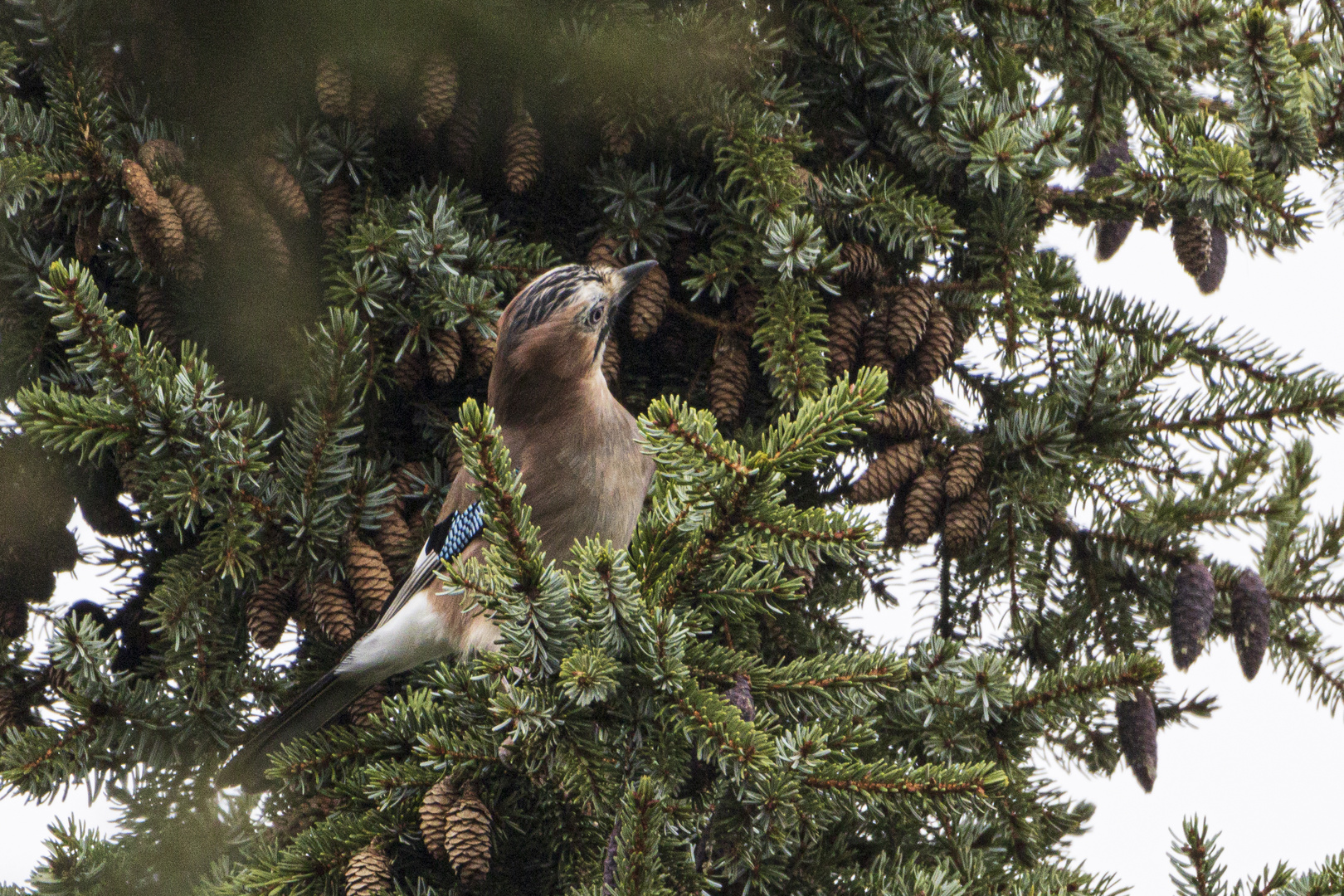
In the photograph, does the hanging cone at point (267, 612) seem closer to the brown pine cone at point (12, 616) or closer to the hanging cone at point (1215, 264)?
the brown pine cone at point (12, 616)

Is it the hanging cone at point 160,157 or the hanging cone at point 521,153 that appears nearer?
the hanging cone at point 160,157

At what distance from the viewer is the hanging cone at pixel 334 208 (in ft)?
9.59

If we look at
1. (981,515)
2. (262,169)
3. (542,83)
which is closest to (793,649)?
(981,515)

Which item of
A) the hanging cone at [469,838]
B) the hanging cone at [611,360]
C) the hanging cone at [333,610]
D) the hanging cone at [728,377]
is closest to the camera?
the hanging cone at [469,838]

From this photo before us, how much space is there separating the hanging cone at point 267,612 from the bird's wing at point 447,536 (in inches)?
9.7

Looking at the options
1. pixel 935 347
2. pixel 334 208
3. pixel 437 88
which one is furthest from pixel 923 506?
pixel 334 208

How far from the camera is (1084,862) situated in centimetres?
220

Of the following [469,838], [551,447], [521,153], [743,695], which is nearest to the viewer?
[743,695]

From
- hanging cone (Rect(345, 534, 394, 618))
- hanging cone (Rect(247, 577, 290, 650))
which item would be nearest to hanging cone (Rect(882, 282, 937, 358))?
hanging cone (Rect(345, 534, 394, 618))

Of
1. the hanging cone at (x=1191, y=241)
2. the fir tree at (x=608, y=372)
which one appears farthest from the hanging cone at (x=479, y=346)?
the hanging cone at (x=1191, y=241)

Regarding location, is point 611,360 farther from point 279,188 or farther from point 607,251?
point 279,188

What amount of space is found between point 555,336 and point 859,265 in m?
0.77

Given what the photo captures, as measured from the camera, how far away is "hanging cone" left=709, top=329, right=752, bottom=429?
283 cm

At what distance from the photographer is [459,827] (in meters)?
1.99
